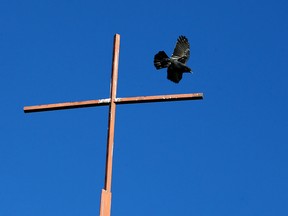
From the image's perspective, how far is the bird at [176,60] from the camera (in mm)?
6582

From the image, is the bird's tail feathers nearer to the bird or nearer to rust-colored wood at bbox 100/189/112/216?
the bird

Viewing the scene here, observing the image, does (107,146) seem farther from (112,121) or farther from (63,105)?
(63,105)

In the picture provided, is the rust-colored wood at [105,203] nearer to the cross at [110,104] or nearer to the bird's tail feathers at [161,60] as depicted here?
the cross at [110,104]

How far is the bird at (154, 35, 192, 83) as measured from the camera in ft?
21.6

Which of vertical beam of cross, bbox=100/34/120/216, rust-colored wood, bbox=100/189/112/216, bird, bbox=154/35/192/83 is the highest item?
bird, bbox=154/35/192/83

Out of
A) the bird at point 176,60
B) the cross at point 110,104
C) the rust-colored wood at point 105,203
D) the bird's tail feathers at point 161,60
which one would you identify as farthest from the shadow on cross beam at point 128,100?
the rust-colored wood at point 105,203

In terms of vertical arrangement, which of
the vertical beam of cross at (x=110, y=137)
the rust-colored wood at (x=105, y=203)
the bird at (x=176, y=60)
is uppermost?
the bird at (x=176, y=60)

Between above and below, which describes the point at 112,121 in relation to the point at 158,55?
below

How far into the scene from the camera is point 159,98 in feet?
19.7

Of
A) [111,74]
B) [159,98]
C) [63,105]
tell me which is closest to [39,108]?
[63,105]

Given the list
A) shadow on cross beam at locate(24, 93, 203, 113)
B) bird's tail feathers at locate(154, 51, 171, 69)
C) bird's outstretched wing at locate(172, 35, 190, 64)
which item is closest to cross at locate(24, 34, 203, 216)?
A: shadow on cross beam at locate(24, 93, 203, 113)

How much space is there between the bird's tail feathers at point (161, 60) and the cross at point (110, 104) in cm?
46

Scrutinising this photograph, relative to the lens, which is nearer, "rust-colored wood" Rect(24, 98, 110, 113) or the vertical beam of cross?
the vertical beam of cross

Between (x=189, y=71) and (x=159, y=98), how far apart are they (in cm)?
68
